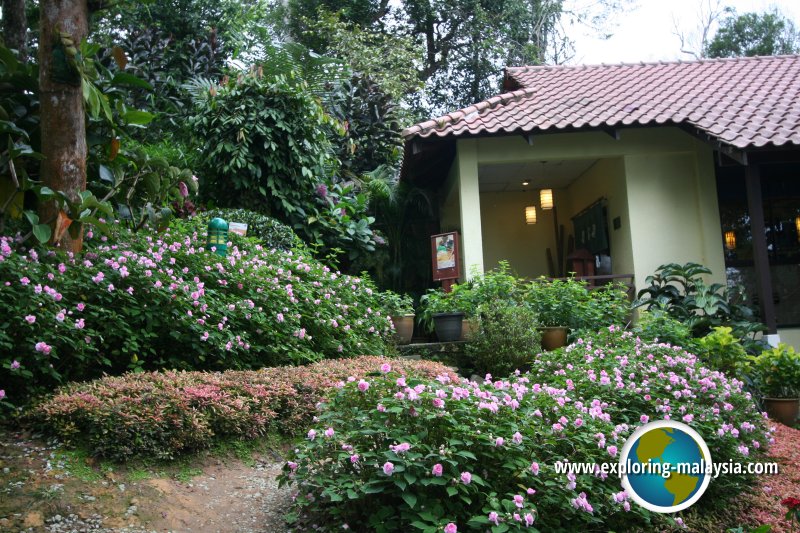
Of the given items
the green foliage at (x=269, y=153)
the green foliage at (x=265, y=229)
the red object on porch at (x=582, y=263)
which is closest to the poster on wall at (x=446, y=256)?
the green foliage at (x=269, y=153)

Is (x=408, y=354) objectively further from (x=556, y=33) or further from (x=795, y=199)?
(x=556, y=33)

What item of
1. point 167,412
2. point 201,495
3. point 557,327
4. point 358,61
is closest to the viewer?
point 201,495

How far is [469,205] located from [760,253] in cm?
390

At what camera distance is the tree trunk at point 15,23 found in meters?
6.82

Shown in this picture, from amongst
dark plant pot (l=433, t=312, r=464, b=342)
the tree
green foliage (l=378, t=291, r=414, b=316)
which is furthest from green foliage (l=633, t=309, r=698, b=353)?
the tree

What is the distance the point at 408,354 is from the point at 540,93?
562 centimetres

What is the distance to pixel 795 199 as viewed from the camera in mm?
10086

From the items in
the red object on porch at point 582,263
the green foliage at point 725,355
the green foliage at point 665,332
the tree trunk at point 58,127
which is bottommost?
the green foliage at point 725,355

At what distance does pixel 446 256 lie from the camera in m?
9.21

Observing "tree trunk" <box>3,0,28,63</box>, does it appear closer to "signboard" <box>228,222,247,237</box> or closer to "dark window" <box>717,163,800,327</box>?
"signboard" <box>228,222,247,237</box>

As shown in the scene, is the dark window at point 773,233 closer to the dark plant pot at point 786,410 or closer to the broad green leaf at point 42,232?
the dark plant pot at point 786,410

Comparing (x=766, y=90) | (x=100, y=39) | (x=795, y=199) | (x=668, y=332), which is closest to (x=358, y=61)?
(x=100, y=39)

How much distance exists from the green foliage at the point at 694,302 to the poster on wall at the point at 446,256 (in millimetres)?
2489

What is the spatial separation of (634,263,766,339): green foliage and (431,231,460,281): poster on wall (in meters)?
2.49
